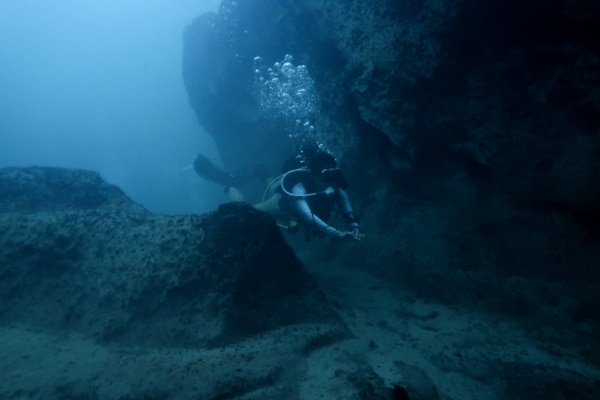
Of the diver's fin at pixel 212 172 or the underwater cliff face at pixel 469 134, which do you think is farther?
the diver's fin at pixel 212 172

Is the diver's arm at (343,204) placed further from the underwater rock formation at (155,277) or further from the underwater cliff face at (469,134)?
the underwater rock formation at (155,277)

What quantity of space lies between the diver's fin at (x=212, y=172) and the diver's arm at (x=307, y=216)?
289 inches

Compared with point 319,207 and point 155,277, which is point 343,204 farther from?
point 155,277

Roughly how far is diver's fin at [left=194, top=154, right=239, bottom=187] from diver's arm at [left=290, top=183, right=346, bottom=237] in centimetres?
734

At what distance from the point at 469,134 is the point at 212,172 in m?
9.56

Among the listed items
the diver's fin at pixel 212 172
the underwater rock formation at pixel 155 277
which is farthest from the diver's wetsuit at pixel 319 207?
the diver's fin at pixel 212 172

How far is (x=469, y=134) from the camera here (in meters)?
4.39

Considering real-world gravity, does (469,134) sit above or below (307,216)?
above

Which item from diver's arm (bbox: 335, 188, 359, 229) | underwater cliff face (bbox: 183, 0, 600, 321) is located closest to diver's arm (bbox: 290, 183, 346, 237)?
diver's arm (bbox: 335, 188, 359, 229)

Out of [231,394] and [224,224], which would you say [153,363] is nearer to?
[231,394]

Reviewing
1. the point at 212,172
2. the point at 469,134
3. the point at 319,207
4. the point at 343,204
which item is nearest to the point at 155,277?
the point at 319,207

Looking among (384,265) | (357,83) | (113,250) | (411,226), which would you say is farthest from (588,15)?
(113,250)

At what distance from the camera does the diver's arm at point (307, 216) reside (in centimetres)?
472

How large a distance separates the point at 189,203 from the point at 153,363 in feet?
115
